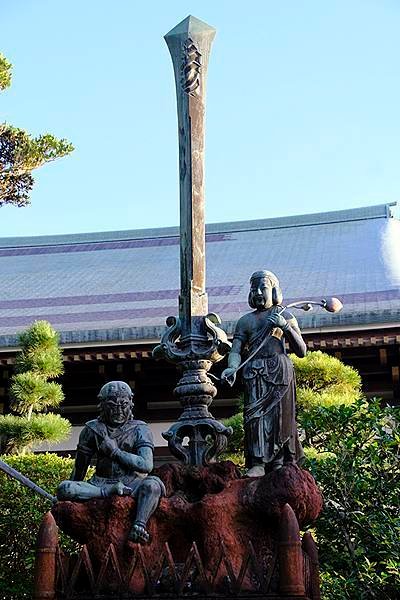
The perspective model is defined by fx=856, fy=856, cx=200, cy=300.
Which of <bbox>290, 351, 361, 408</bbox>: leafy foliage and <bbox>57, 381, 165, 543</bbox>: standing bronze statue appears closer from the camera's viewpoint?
<bbox>57, 381, 165, 543</bbox>: standing bronze statue

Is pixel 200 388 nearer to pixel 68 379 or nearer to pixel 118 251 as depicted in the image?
pixel 68 379

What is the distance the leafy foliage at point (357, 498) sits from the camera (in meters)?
6.41

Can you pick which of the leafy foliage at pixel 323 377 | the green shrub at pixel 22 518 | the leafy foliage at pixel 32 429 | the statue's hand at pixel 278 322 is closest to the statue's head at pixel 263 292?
the statue's hand at pixel 278 322

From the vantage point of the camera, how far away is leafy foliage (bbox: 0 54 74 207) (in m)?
8.91

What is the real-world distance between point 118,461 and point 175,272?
35.6ft

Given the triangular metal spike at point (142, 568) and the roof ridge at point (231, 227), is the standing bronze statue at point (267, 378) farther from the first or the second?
the roof ridge at point (231, 227)

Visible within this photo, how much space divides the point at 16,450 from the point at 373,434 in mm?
4314

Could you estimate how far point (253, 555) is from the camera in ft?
14.8

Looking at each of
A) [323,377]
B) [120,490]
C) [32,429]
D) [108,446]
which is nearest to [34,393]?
[32,429]

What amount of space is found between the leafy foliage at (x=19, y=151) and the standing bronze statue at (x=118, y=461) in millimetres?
4399

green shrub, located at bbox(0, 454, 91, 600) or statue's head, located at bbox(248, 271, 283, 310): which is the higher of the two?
statue's head, located at bbox(248, 271, 283, 310)

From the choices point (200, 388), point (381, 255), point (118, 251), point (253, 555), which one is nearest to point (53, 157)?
point (200, 388)

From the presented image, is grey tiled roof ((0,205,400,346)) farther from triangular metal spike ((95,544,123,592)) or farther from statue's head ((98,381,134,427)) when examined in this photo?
triangular metal spike ((95,544,123,592))

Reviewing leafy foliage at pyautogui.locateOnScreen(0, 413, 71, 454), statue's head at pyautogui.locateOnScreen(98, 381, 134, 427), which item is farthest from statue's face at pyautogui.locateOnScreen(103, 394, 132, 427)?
leafy foliage at pyautogui.locateOnScreen(0, 413, 71, 454)
